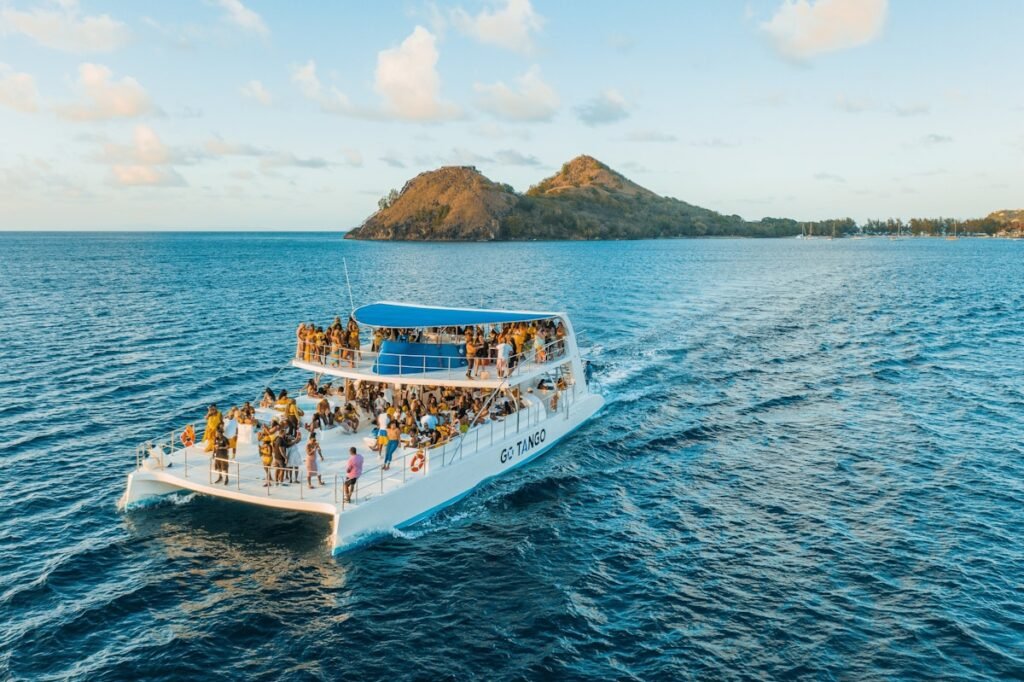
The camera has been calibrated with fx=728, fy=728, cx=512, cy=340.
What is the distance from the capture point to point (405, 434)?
933 inches

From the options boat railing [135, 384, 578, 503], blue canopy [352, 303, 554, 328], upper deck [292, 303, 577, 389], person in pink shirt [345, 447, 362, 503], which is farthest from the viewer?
upper deck [292, 303, 577, 389]

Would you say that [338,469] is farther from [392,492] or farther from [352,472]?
[392,492]

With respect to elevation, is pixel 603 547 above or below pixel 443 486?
below

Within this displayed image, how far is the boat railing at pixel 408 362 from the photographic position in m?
25.2

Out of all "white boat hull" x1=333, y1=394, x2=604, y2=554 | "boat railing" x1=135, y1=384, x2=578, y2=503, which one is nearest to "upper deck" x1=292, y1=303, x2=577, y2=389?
"boat railing" x1=135, y1=384, x2=578, y2=503

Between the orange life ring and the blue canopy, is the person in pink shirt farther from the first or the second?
the blue canopy

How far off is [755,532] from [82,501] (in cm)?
2035

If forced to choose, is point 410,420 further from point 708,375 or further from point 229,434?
point 708,375

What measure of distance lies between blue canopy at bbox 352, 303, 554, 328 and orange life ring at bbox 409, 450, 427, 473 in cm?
473

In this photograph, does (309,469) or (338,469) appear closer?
(309,469)

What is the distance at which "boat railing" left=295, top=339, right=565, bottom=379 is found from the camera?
2525cm

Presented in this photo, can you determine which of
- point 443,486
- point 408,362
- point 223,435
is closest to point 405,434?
point 443,486

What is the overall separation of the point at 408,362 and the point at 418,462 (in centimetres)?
521

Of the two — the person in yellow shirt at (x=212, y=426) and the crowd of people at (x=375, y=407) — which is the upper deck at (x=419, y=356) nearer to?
the crowd of people at (x=375, y=407)
